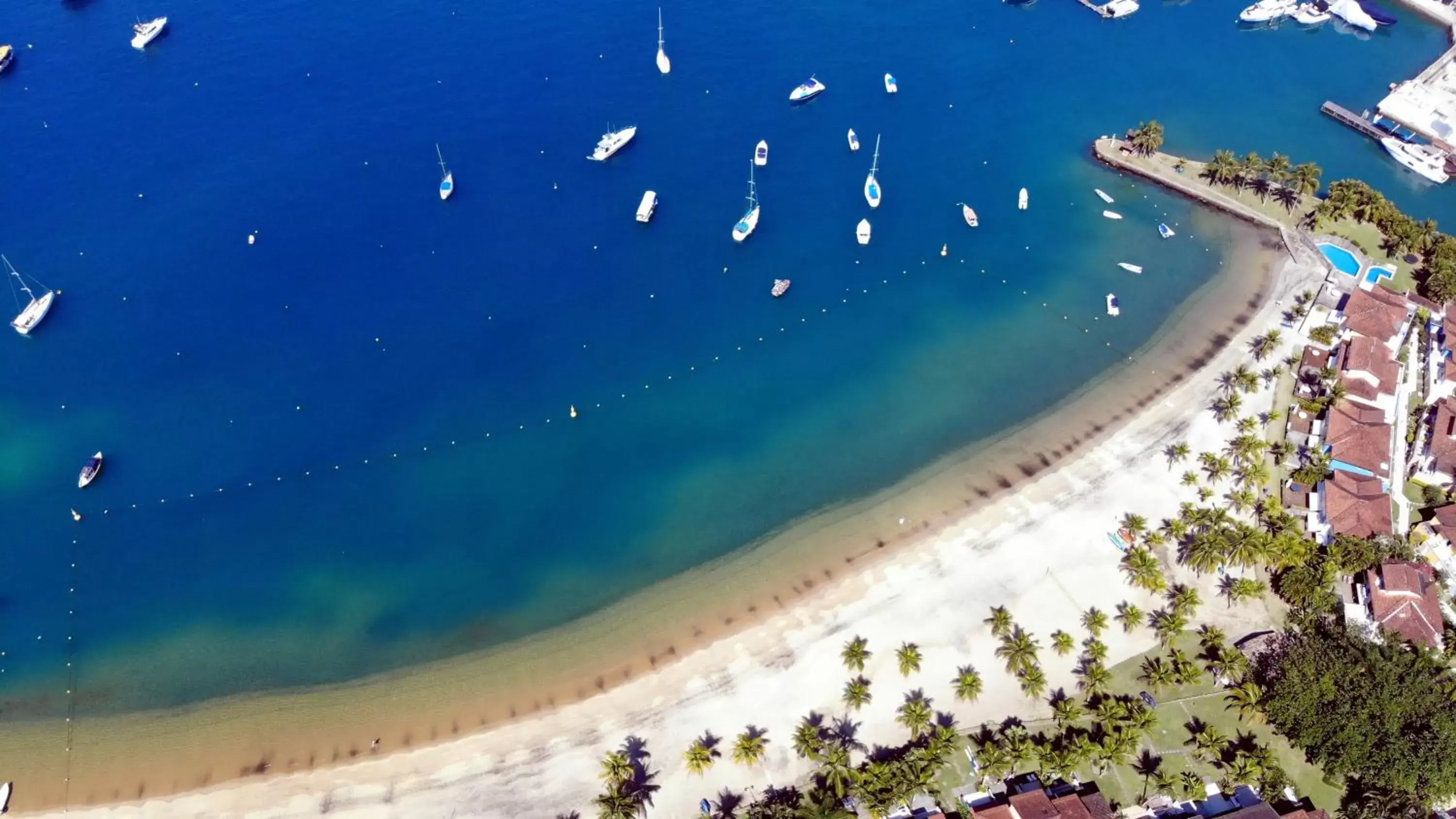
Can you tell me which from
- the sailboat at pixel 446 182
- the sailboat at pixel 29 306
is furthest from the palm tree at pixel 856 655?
the sailboat at pixel 29 306

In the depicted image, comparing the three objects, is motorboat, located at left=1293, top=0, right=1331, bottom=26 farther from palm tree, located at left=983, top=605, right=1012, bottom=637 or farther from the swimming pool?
palm tree, located at left=983, top=605, right=1012, bottom=637

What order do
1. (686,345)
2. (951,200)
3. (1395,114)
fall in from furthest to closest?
(1395,114) < (951,200) < (686,345)

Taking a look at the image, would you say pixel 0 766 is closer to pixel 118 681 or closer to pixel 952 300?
pixel 118 681

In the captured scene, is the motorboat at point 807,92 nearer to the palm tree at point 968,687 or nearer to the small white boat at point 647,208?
the small white boat at point 647,208

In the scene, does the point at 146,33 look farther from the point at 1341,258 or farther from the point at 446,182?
the point at 1341,258

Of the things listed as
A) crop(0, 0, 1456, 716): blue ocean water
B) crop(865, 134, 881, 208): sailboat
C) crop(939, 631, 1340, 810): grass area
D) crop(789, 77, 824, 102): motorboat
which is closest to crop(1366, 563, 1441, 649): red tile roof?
crop(939, 631, 1340, 810): grass area

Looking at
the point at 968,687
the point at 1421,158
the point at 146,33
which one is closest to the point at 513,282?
the point at 968,687

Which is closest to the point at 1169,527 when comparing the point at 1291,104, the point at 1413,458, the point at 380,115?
the point at 1413,458

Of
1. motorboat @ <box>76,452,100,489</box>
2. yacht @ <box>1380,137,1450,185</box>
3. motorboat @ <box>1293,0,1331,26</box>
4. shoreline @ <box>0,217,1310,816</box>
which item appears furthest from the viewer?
motorboat @ <box>1293,0,1331,26</box>
